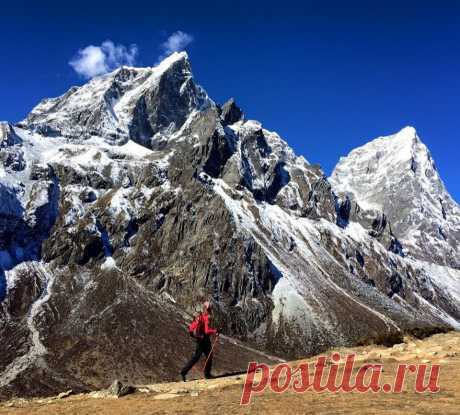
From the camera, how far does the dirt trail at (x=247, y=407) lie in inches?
719

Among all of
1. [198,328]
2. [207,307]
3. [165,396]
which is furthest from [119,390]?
[207,307]

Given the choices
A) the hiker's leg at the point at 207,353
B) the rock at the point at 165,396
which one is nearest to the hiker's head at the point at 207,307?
the hiker's leg at the point at 207,353

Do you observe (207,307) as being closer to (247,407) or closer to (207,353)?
(207,353)

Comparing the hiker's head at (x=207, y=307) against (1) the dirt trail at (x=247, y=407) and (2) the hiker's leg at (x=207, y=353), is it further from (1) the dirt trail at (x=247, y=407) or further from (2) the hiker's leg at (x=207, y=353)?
(1) the dirt trail at (x=247, y=407)

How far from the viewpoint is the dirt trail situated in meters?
18.2

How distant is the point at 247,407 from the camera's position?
64.8ft

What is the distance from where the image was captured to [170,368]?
193m

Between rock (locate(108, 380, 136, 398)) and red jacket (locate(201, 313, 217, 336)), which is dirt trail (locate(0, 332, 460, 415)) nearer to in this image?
rock (locate(108, 380, 136, 398))

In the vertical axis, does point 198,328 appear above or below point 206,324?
below

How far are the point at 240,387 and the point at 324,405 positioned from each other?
5.68 meters

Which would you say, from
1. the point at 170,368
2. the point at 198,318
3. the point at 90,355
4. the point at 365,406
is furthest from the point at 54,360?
the point at 365,406

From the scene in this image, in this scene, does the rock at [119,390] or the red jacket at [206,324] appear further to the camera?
the red jacket at [206,324]

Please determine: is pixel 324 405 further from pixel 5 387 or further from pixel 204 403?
pixel 5 387

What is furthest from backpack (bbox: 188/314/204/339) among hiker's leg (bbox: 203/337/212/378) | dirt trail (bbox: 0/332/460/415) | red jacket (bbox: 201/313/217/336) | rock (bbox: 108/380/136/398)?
rock (bbox: 108/380/136/398)
